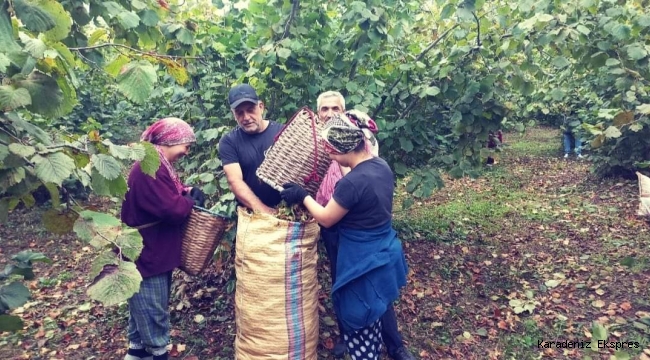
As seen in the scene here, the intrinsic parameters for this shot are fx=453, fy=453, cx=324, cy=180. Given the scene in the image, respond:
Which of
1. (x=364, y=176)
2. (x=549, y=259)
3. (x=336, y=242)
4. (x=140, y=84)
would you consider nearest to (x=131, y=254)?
(x=140, y=84)

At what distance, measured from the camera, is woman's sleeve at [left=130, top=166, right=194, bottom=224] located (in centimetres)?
264

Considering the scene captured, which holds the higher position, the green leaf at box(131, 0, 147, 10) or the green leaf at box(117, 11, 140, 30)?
the green leaf at box(131, 0, 147, 10)

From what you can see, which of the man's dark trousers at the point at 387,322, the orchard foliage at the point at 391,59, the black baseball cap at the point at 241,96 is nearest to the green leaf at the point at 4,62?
the orchard foliage at the point at 391,59

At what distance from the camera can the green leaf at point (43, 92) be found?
4.34ft

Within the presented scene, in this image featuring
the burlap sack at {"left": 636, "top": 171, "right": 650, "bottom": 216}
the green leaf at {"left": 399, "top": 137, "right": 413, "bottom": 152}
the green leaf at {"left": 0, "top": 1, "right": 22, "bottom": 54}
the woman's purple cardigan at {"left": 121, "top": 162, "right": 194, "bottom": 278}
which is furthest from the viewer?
the green leaf at {"left": 399, "top": 137, "right": 413, "bottom": 152}

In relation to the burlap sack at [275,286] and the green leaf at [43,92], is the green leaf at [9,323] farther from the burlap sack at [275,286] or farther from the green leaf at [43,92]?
the burlap sack at [275,286]

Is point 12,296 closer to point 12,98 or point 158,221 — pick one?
point 12,98

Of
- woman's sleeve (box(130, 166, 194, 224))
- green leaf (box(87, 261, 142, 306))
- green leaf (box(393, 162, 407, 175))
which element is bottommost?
green leaf (box(393, 162, 407, 175))

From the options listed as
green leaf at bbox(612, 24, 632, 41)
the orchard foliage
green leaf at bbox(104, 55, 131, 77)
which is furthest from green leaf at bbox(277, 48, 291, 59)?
green leaf at bbox(612, 24, 632, 41)

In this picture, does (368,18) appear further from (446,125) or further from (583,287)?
(583,287)

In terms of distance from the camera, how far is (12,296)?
1.43 m

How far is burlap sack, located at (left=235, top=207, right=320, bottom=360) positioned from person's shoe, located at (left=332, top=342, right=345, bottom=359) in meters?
0.63

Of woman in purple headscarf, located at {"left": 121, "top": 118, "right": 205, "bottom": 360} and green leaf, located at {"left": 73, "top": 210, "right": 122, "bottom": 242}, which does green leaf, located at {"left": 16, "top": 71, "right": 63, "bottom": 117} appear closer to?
green leaf, located at {"left": 73, "top": 210, "right": 122, "bottom": 242}

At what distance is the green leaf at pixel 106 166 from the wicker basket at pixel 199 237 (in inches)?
60.1
